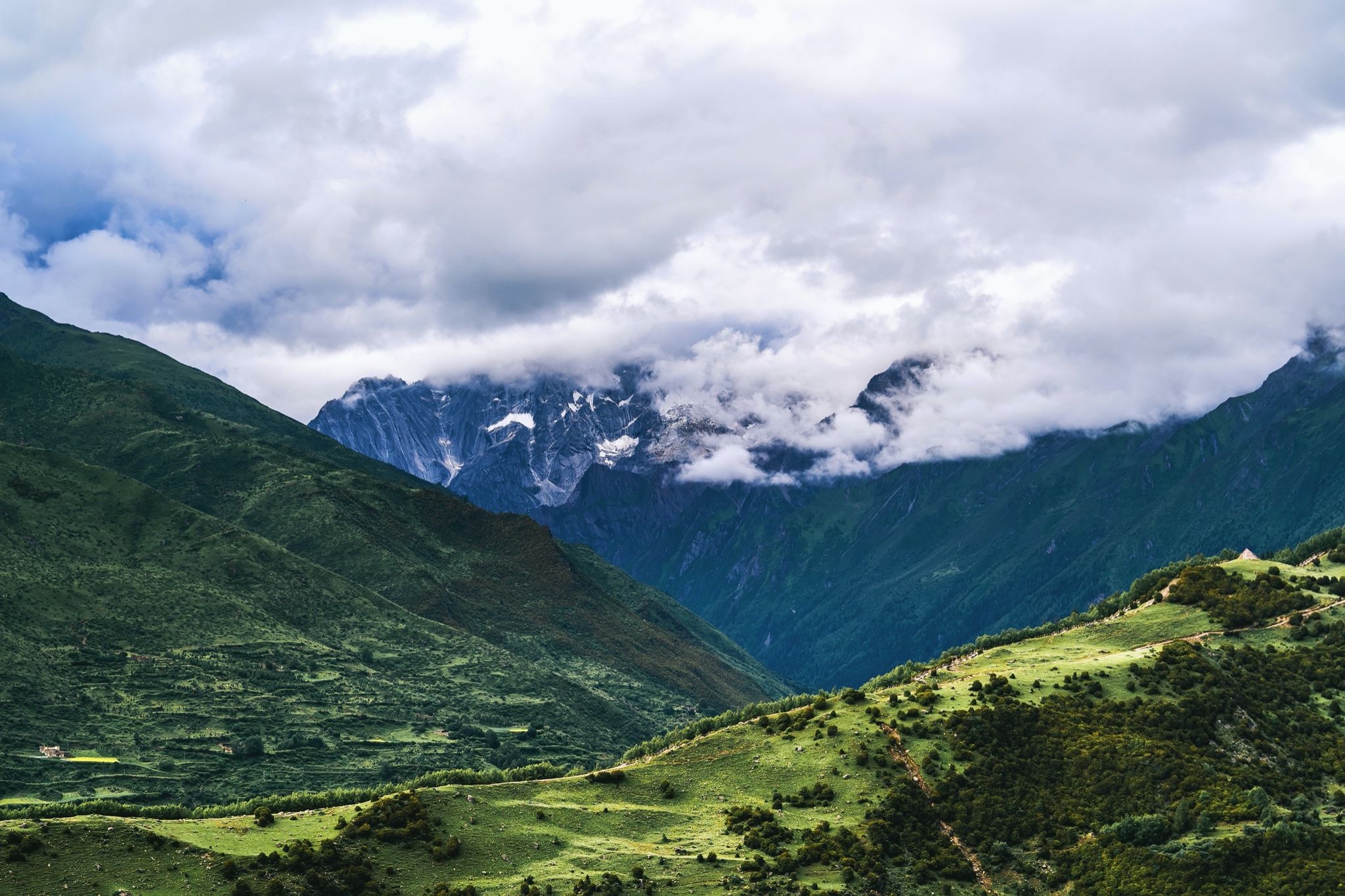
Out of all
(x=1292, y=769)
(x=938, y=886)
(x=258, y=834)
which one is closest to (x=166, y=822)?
(x=258, y=834)

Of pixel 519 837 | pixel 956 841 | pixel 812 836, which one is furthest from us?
pixel 956 841

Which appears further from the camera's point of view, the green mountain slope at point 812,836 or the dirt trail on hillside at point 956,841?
the dirt trail on hillside at point 956,841

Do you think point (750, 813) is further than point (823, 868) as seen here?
Yes

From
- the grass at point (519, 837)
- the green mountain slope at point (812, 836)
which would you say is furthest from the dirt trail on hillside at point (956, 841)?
the grass at point (519, 837)

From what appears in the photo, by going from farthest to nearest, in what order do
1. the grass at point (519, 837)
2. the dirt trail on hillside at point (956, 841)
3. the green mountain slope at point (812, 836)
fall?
the dirt trail on hillside at point (956, 841) < the green mountain slope at point (812, 836) < the grass at point (519, 837)

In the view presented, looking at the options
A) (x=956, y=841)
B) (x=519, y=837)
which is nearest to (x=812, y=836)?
(x=956, y=841)

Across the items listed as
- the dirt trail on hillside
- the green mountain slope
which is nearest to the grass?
the green mountain slope

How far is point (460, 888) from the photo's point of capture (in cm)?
15550

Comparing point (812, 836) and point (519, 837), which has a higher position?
point (519, 837)

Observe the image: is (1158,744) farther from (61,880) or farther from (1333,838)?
(61,880)

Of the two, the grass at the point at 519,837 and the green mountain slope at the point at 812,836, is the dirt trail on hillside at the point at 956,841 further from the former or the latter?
the grass at the point at 519,837

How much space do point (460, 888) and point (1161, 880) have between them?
91.5m

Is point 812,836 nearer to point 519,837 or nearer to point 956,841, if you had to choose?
point 956,841

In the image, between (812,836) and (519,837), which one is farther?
(812,836)
